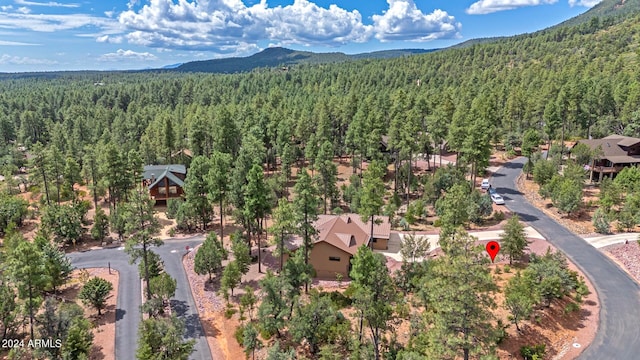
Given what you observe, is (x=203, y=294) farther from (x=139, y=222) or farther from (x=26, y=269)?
(x=26, y=269)

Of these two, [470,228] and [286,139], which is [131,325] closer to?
[470,228]

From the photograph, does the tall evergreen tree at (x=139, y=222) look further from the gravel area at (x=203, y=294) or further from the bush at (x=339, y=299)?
the bush at (x=339, y=299)

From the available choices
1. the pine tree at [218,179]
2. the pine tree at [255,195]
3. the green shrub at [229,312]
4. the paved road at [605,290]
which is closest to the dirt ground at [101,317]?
the green shrub at [229,312]

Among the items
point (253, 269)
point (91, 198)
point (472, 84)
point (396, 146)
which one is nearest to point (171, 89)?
point (91, 198)

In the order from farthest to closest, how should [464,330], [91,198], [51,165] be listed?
[91,198] → [51,165] → [464,330]

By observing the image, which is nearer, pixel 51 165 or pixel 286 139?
pixel 51 165

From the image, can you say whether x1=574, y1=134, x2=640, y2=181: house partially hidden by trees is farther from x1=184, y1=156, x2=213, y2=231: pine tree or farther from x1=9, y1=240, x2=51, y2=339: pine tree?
x1=9, y1=240, x2=51, y2=339: pine tree

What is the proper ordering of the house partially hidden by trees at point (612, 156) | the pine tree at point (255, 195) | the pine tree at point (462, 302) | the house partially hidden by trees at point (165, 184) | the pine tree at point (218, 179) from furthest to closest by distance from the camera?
the house partially hidden by trees at point (165, 184), the house partially hidden by trees at point (612, 156), the pine tree at point (218, 179), the pine tree at point (255, 195), the pine tree at point (462, 302)
